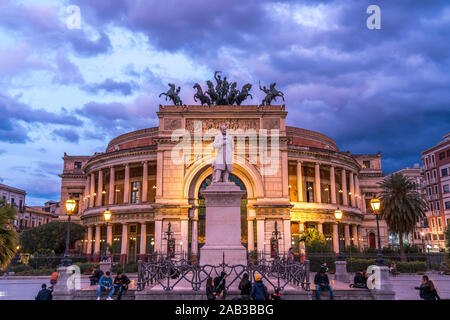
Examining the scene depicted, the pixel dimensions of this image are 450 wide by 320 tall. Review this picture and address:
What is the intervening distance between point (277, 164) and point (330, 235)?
1583 centimetres

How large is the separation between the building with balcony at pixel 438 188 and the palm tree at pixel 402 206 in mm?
27798

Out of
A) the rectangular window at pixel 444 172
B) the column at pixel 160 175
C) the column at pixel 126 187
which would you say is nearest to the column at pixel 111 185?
the column at pixel 126 187

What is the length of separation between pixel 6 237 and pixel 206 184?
30353mm

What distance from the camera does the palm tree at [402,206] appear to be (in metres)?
45.7

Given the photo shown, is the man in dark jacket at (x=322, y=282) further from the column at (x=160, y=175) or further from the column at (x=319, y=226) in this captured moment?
the column at (x=319, y=226)

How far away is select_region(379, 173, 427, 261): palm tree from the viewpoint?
45.7 m

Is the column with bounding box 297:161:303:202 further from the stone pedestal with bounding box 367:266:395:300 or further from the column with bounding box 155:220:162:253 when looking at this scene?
the stone pedestal with bounding box 367:266:395:300

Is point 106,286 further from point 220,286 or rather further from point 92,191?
point 92,191

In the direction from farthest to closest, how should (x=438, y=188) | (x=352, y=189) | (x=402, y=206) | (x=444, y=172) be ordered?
(x=438, y=188)
(x=444, y=172)
(x=352, y=189)
(x=402, y=206)

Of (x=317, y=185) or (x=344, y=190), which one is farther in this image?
(x=344, y=190)

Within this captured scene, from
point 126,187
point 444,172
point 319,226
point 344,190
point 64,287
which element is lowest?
point 64,287

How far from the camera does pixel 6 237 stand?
66.0 ft

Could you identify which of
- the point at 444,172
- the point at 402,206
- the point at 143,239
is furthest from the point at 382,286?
the point at 444,172
